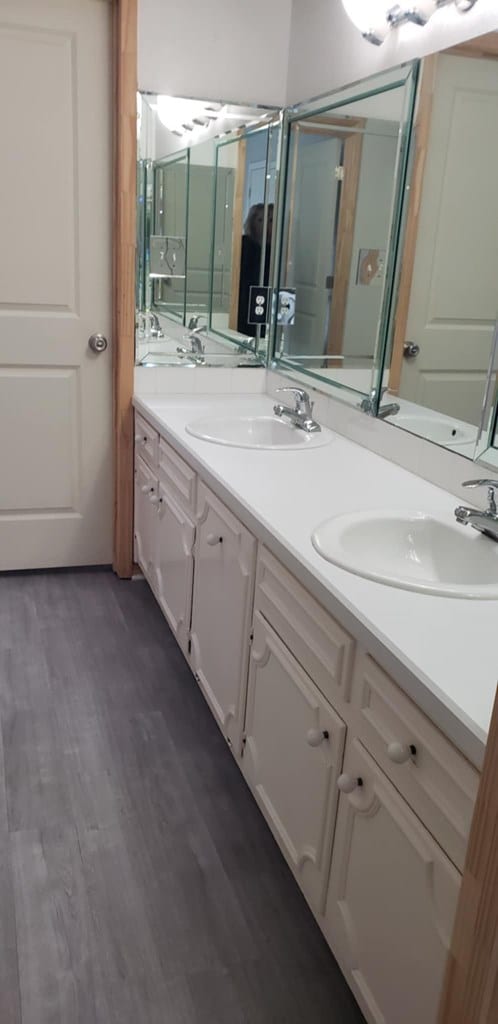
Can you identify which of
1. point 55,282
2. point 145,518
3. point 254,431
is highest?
point 55,282

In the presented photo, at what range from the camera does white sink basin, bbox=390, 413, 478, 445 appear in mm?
1865

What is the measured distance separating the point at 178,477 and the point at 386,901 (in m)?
1.43

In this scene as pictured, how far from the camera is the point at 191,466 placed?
7.36ft

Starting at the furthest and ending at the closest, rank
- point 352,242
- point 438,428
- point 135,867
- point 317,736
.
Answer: point 352,242 < point 438,428 < point 135,867 < point 317,736

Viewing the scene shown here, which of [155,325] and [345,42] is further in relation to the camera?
[155,325]

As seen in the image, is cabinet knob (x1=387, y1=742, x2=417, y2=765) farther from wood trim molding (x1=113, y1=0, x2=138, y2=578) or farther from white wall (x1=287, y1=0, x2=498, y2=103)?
wood trim molding (x1=113, y1=0, x2=138, y2=578)

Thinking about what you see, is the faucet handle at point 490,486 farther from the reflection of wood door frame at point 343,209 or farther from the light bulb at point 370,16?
the light bulb at point 370,16

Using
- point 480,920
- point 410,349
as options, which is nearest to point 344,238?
point 410,349

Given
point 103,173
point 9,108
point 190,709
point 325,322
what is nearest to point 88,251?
point 103,173

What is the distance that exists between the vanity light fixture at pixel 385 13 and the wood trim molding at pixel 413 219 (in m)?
0.11

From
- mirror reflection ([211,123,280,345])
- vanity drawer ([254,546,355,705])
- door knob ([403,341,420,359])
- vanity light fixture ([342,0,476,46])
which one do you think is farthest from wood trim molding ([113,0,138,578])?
vanity drawer ([254,546,355,705])

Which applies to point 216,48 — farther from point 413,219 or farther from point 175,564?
point 175,564

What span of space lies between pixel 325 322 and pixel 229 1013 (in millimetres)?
1913

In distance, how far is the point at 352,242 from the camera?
7.91 ft
